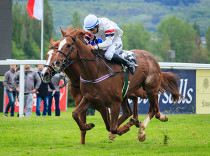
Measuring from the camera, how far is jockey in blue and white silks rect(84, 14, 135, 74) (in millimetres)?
6809

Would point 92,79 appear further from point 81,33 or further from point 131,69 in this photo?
A: point 131,69

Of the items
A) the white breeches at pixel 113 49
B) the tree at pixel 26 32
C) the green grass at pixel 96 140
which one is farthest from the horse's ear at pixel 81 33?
the tree at pixel 26 32

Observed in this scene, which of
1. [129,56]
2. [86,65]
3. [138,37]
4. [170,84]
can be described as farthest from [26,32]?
[86,65]

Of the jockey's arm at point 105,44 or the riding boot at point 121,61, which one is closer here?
the jockey's arm at point 105,44

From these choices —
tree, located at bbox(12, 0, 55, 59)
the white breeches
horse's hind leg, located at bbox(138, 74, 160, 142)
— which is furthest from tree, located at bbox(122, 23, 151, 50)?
the white breeches

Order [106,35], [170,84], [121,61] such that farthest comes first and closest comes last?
[170,84]
[121,61]
[106,35]

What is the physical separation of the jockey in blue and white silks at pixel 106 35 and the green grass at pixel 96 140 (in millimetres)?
1385

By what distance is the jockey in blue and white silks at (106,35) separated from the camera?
6.81 meters

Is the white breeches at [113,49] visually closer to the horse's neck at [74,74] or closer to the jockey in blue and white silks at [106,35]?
the jockey in blue and white silks at [106,35]

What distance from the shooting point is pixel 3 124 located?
34.0 feet

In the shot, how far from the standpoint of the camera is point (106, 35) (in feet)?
22.8

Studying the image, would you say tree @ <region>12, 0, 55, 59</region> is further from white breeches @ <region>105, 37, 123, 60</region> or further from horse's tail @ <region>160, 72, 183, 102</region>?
white breeches @ <region>105, 37, 123, 60</region>

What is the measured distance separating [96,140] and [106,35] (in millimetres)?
2149

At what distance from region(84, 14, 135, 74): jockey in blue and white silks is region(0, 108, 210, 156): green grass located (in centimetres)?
139
